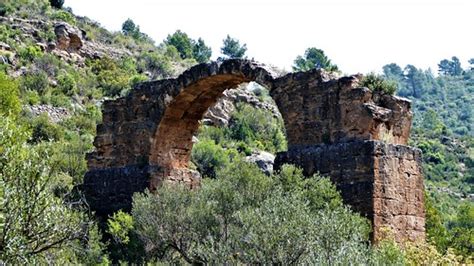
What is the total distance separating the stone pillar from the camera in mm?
14414

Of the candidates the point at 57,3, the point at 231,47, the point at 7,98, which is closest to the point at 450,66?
the point at 231,47

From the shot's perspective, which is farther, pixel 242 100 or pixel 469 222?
pixel 242 100

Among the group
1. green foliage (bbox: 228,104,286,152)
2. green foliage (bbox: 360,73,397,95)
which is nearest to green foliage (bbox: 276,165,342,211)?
green foliage (bbox: 360,73,397,95)

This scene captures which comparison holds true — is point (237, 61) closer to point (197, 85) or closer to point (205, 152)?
point (197, 85)

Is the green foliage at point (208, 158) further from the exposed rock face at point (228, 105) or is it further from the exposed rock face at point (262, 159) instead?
the exposed rock face at point (228, 105)

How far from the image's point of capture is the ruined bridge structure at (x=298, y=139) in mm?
14633

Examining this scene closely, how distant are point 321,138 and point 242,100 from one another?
32.7 metres

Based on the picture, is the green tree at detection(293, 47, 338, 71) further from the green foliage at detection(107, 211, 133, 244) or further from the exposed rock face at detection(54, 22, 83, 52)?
the green foliage at detection(107, 211, 133, 244)

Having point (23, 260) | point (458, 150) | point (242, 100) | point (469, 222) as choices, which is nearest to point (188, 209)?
point (23, 260)

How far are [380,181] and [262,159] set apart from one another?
21.3 m

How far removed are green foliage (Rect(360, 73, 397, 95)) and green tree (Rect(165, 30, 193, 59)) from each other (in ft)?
170

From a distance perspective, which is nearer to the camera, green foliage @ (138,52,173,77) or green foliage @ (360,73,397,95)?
green foliage @ (360,73,397,95)

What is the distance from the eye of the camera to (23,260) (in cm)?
1147

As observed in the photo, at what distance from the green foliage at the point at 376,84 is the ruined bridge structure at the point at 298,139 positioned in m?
0.15
